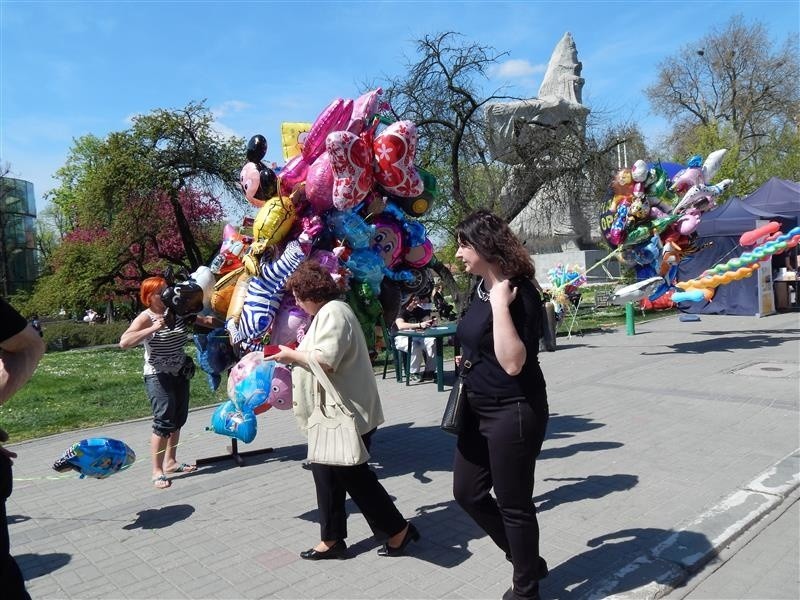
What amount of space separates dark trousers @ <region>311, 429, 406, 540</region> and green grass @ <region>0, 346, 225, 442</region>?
6.03 meters

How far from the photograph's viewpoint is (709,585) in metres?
3.46

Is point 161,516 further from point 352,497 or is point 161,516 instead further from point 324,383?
point 324,383

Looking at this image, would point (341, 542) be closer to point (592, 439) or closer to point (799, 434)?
point (592, 439)

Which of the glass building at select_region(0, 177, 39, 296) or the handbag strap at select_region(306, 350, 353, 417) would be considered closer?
the handbag strap at select_region(306, 350, 353, 417)

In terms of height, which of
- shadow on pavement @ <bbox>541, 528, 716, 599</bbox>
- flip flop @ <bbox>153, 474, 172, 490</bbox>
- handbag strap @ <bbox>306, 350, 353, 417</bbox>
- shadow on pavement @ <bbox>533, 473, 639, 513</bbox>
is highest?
handbag strap @ <bbox>306, 350, 353, 417</bbox>

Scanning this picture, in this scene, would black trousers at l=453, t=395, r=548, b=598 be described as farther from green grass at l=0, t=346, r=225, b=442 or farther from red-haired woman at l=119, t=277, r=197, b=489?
green grass at l=0, t=346, r=225, b=442

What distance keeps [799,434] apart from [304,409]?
16.3 feet

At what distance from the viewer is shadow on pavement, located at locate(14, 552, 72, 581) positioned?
161 inches

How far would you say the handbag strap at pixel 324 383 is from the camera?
11.9 feet

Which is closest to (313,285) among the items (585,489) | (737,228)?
(585,489)

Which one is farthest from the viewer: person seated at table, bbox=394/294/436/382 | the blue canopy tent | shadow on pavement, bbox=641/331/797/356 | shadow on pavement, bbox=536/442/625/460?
the blue canopy tent

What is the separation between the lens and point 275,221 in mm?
4883

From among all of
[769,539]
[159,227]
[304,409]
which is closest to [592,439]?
[769,539]

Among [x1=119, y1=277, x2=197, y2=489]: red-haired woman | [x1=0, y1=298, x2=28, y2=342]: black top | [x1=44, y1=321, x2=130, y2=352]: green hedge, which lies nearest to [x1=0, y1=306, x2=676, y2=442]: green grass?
[x1=119, y1=277, x2=197, y2=489]: red-haired woman
